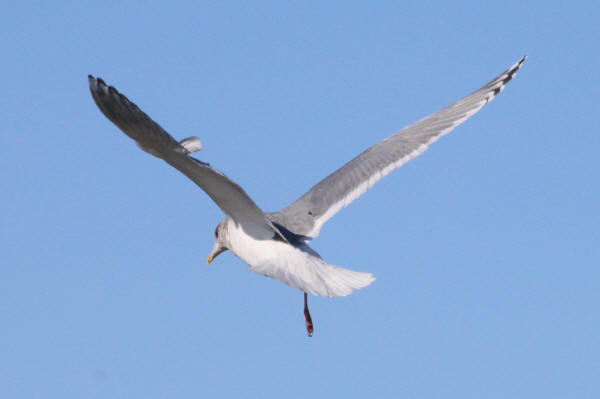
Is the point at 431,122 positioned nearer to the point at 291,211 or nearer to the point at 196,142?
the point at 291,211

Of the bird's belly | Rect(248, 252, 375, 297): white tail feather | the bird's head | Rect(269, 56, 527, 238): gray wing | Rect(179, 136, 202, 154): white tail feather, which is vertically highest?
Rect(269, 56, 527, 238): gray wing

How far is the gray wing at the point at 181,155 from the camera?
5730mm

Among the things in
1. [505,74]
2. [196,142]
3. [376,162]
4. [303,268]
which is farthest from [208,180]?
[505,74]

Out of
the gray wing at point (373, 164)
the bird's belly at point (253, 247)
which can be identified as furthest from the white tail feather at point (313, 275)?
the gray wing at point (373, 164)

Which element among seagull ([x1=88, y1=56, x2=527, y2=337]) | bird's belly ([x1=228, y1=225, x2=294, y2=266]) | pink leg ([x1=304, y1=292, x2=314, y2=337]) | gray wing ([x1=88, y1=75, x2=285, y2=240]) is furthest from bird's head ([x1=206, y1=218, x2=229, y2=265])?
pink leg ([x1=304, y1=292, x2=314, y2=337])

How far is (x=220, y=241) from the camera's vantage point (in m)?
8.12

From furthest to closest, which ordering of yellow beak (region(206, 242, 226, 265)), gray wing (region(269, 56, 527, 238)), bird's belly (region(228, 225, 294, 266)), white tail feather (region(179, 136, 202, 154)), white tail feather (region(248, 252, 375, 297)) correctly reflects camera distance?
yellow beak (region(206, 242, 226, 265)) < gray wing (region(269, 56, 527, 238)) < bird's belly (region(228, 225, 294, 266)) < white tail feather (region(179, 136, 202, 154)) < white tail feather (region(248, 252, 375, 297))

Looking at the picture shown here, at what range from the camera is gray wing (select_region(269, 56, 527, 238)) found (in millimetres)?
8023

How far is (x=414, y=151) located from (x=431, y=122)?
1.49 ft

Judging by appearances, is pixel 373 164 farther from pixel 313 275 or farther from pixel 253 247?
pixel 313 275

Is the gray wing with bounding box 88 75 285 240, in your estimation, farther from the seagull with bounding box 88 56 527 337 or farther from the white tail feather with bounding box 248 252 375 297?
the white tail feather with bounding box 248 252 375 297

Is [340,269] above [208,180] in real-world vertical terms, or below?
below

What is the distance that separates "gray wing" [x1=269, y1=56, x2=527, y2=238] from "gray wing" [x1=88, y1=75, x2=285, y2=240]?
0.50 metres

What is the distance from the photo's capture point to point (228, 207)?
7.30 meters
